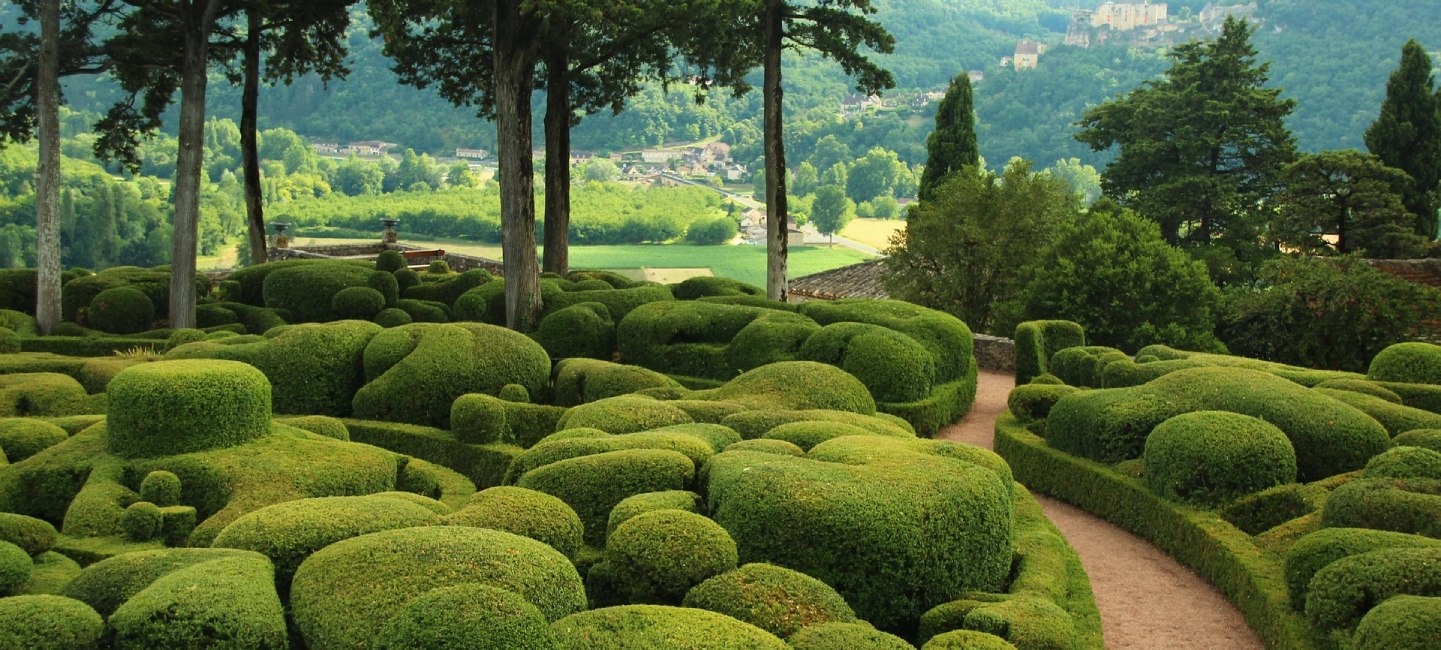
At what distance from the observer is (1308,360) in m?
23.2

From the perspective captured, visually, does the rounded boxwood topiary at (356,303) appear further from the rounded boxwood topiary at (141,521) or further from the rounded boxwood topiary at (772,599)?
the rounded boxwood topiary at (772,599)

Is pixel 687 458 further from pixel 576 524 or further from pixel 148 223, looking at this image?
pixel 148 223

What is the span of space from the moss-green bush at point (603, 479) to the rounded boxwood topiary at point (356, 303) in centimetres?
1165

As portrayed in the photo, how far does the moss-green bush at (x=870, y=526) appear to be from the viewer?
902cm

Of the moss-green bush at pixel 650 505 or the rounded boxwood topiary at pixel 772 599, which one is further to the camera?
the moss-green bush at pixel 650 505

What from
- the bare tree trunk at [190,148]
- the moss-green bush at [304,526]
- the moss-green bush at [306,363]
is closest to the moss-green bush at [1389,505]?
the moss-green bush at [304,526]

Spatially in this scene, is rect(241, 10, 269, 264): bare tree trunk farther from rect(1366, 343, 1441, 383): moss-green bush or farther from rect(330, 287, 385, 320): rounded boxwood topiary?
rect(1366, 343, 1441, 383): moss-green bush

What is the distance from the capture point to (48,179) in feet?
71.2

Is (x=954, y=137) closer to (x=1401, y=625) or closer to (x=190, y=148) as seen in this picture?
(x=190, y=148)

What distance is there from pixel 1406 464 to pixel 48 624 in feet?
37.7

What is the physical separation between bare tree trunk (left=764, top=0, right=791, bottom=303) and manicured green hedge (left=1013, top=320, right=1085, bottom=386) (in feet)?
20.6

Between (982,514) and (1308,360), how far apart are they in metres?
16.0

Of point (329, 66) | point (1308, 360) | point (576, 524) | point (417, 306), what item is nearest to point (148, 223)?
point (329, 66)

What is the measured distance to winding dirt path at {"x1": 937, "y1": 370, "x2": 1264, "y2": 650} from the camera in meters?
11.1
